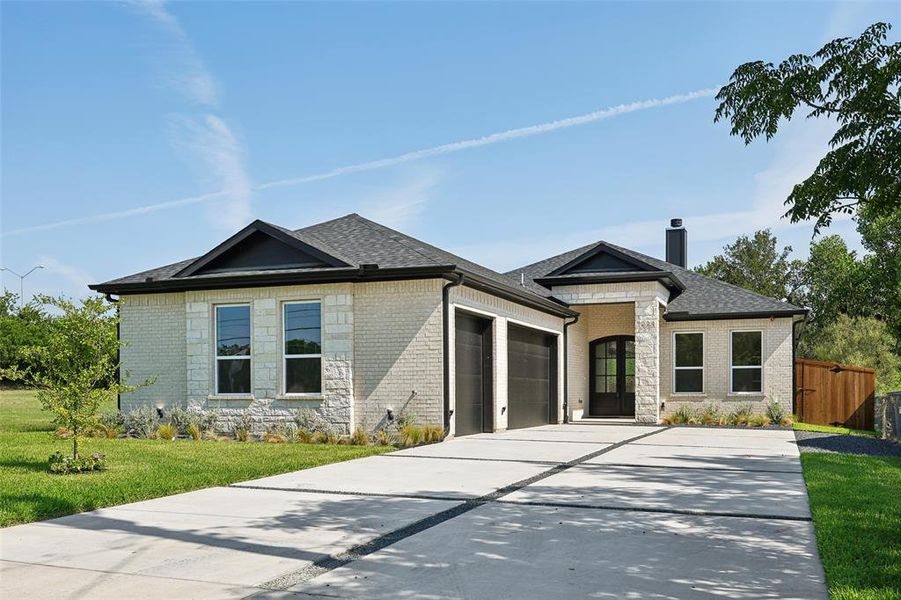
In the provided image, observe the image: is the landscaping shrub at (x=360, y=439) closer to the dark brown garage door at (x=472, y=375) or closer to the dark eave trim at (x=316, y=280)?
the dark brown garage door at (x=472, y=375)

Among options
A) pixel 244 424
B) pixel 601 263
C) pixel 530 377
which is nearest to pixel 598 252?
pixel 601 263

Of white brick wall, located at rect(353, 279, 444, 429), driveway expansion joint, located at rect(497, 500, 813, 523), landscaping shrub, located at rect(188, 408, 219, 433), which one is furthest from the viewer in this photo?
landscaping shrub, located at rect(188, 408, 219, 433)

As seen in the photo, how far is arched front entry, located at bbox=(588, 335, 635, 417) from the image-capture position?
89.0ft

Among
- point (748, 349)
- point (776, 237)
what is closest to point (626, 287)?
point (748, 349)

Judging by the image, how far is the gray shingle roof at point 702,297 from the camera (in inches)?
983

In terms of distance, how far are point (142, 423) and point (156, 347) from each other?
2125 millimetres

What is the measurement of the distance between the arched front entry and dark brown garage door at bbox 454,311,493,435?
30.7ft

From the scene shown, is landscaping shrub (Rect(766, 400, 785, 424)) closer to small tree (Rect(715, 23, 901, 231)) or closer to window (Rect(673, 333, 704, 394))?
window (Rect(673, 333, 704, 394))

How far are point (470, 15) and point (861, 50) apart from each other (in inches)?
344

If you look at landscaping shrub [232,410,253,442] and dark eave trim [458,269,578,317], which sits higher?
dark eave trim [458,269,578,317]

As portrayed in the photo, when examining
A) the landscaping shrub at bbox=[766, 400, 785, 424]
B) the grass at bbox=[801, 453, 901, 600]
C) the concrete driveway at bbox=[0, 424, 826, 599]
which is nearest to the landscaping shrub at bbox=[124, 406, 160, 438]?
the concrete driveway at bbox=[0, 424, 826, 599]

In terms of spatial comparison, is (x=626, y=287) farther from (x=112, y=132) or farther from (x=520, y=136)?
(x=112, y=132)

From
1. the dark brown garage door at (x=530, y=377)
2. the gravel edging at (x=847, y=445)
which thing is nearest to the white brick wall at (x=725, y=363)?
the dark brown garage door at (x=530, y=377)

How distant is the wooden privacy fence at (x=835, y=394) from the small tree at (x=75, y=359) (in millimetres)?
21103
